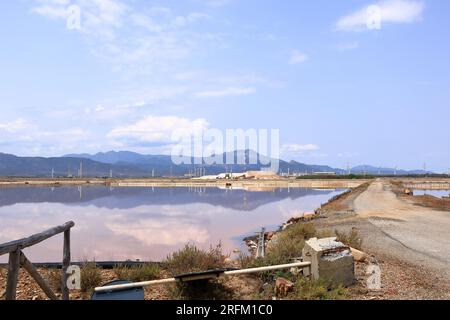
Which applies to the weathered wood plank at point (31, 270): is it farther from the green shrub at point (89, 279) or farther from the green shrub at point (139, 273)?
the green shrub at point (139, 273)

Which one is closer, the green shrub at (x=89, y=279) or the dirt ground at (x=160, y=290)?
the dirt ground at (x=160, y=290)

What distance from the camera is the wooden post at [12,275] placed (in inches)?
210

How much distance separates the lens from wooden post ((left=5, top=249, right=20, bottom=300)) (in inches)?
210

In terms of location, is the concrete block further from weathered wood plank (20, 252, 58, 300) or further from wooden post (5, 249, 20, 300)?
wooden post (5, 249, 20, 300)

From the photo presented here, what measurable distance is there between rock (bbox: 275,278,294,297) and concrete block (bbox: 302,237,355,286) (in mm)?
533

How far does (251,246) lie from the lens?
54.3 feet

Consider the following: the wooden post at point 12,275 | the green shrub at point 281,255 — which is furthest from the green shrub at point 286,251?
the wooden post at point 12,275

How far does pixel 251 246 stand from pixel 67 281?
9898mm

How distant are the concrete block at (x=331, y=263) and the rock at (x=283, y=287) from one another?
0.53 metres

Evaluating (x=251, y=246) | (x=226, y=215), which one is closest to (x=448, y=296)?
(x=251, y=246)

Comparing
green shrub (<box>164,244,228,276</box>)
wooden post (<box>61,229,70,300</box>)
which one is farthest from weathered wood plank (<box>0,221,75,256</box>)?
green shrub (<box>164,244,228,276</box>)

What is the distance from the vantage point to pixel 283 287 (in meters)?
7.27

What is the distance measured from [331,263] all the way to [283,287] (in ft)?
3.24
